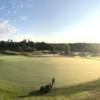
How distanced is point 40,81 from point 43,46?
377 ft

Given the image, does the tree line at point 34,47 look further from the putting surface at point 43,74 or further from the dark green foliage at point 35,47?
the putting surface at point 43,74

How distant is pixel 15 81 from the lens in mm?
34719

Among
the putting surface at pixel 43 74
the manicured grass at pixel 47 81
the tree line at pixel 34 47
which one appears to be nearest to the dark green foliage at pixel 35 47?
the tree line at pixel 34 47

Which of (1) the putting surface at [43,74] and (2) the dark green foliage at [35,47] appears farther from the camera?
(2) the dark green foliage at [35,47]

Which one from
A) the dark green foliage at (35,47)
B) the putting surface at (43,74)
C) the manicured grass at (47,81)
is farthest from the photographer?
the dark green foliage at (35,47)

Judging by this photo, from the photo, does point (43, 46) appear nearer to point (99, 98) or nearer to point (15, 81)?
point (15, 81)

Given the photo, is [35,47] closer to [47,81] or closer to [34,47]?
[34,47]

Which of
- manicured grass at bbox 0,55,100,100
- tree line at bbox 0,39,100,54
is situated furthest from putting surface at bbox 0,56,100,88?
tree line at bbox 0,39,100,54

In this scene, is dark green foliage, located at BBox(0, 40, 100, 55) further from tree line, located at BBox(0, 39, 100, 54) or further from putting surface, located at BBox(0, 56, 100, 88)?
putting surface, located at BBox(0, 56, 100, 88)

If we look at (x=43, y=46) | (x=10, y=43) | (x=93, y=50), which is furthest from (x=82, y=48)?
(x=10, y=43)

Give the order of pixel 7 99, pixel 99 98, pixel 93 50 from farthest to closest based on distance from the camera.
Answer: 1. pixel 93 50
2. pixel 7 99
3. pixel 99 98

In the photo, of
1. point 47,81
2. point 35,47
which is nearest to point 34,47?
point 35,47

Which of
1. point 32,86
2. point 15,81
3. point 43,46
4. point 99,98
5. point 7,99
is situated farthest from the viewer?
point 43,46

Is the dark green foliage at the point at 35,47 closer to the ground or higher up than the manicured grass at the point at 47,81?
higher up
